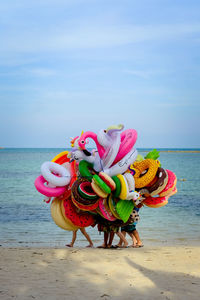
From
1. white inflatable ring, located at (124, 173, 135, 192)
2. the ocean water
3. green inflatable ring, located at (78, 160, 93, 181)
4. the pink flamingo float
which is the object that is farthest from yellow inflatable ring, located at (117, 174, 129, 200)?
the ocean water

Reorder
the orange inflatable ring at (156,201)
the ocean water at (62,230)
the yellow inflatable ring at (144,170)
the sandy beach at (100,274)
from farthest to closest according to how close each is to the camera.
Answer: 1. the ocean water at (62,230)
2. the orange inflatable ring at (156,201)
3. the yellow inflatable ring at (144,170)
4. the sandy beach at (100,274)

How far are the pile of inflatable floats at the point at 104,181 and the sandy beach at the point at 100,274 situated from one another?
2.40 feet

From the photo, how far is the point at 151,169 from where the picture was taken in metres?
8.31

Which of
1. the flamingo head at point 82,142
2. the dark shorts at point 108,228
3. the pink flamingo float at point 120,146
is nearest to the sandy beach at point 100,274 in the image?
the dark shorts at point 108,228

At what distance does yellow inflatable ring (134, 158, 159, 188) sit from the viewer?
27.1 feet

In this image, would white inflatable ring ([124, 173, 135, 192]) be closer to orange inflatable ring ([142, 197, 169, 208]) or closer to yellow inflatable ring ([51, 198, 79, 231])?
orange inflatable ring ([142, 197, 169, 208])

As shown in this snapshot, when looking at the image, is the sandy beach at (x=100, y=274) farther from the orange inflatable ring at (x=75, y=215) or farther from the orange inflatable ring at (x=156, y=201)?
the orange inflatable ring at (x=156, y=201)

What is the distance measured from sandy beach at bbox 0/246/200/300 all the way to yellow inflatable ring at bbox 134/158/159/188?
1.31 m

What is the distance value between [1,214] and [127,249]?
813 centimetres

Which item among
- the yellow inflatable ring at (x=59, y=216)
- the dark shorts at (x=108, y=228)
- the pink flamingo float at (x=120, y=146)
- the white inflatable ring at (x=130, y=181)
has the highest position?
the pink flamingo float at (x=120, y=146)

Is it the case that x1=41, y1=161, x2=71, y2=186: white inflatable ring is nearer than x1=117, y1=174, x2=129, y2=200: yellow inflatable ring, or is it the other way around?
x1=117, y1=174, x2=129, y2=200: yellow inflatable ring

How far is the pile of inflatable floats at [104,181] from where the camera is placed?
7957 millimetres

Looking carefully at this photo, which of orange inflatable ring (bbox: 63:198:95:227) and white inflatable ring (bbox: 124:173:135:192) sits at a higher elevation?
white inflatable ring (bbox: 124:173:135:192)

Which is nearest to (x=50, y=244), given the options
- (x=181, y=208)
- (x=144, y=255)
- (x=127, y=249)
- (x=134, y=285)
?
(x=127, y=249)
